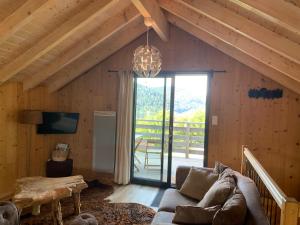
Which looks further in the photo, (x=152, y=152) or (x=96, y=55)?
(x=152, y=152)

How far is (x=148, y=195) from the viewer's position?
4492 millimetres

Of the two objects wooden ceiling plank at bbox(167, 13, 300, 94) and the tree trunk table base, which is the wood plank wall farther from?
the tree trunk table base

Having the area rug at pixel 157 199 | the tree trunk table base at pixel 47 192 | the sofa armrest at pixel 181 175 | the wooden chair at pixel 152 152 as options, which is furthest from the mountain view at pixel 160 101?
the tree trunk table base at pixel 47 192

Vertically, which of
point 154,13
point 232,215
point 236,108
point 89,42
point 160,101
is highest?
point 154,13

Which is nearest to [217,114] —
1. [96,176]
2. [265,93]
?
[265,93]

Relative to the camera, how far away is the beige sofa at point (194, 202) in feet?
6.10

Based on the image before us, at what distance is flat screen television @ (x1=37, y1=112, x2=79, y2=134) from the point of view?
4801mm

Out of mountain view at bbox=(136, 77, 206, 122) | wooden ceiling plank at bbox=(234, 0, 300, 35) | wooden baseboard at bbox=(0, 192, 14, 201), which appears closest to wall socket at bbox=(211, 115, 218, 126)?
mountain view at bbox=(136, 77, 206, 122)

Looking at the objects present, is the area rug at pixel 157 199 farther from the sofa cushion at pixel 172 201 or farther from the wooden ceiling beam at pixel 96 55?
the wooden ceiling beam at pixel 96 55

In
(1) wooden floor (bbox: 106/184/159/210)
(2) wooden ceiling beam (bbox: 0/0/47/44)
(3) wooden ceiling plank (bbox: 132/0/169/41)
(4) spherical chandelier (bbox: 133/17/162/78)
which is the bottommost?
Result: (1) wooden floor (bbox: 106/184/159/210)

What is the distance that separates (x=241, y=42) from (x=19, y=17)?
263cm

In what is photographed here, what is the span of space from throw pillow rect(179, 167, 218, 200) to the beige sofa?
8cm

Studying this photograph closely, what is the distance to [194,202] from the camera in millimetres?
3037

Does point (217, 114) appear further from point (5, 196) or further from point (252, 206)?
point (5, 196)
